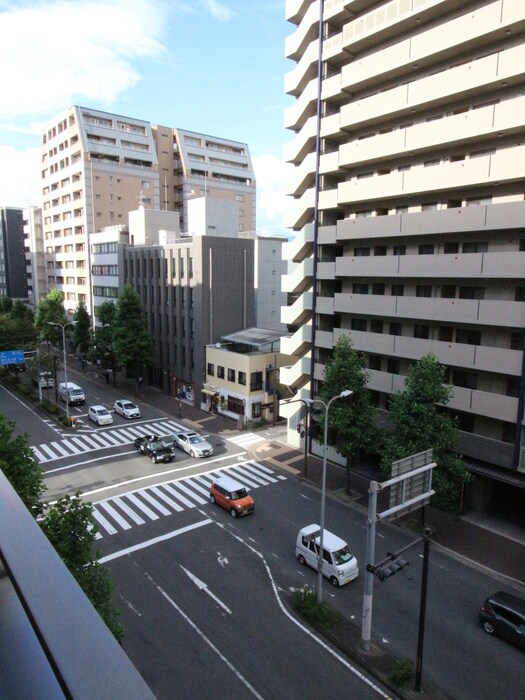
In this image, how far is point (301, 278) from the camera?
37.1m

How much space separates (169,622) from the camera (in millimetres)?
18922

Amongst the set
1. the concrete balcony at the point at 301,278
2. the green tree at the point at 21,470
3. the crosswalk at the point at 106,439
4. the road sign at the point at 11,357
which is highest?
the concrete balcony at the point at 301,278

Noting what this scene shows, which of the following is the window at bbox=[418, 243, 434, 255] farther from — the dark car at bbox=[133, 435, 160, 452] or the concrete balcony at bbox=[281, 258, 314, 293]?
the dark car at bbox=[133, 435, 160, 452]

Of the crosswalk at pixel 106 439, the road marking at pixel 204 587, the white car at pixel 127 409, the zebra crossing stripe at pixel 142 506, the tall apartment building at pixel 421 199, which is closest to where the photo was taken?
the road marking at pixel 204 587

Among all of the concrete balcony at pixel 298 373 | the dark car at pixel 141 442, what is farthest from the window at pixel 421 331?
the dark car at pixel 141 442

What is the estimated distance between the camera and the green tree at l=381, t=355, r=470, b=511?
24.4 meters

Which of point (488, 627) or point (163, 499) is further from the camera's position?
point (163, 499)

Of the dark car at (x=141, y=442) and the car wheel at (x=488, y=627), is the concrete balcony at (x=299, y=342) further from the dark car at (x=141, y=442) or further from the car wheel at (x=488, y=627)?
the car wheel at (x=488, y=627)

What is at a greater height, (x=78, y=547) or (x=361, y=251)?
(x=361, y=251)

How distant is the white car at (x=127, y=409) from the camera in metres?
47.7

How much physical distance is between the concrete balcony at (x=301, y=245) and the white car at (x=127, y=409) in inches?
855

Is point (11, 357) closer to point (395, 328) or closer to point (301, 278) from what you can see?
point (301, 278)

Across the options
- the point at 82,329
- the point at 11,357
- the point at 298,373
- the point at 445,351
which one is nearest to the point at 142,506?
the point at 298,373

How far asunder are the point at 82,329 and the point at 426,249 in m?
55.2
